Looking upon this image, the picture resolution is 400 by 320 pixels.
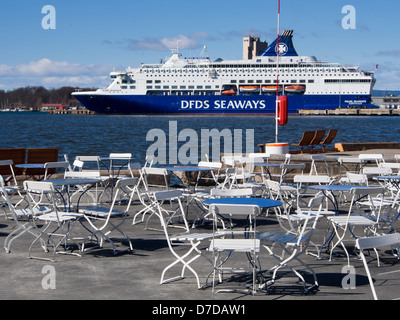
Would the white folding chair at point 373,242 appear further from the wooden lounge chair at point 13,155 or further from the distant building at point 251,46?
the distant building at point 251,46

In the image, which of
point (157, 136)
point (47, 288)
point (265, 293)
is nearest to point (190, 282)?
point (265, 293)

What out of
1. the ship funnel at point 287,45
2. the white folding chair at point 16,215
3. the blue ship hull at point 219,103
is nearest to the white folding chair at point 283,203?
the white folding chair at point 16,215

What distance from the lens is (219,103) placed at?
2830 inches

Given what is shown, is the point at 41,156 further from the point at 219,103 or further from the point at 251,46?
the point at 251,46

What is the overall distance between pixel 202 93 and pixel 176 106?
138 inches

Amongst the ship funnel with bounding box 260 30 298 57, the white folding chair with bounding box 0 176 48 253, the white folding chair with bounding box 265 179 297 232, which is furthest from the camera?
the ship funnel with bounding box 260 30 298 57

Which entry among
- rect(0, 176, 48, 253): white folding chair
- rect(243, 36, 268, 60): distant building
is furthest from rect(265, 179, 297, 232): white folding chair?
rect(243, 36, 268, 60): distant building

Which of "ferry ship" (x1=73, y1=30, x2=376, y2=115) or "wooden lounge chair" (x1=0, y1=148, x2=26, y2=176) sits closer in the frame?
"wooden lounge chair" (x1=0, y1=148, x2=26, y2=176)

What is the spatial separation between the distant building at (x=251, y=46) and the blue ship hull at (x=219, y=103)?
19.1m

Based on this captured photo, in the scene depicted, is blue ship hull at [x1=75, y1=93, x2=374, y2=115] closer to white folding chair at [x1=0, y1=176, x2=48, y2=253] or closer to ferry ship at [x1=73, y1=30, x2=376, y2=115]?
ferry ship at [x1=73, y1=30, x2=376, y2=115]

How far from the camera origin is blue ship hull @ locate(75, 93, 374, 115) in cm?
7106

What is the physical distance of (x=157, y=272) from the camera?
441 centimetres

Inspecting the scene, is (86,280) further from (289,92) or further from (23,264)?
(289,92)

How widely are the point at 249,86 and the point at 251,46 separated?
19742mm
